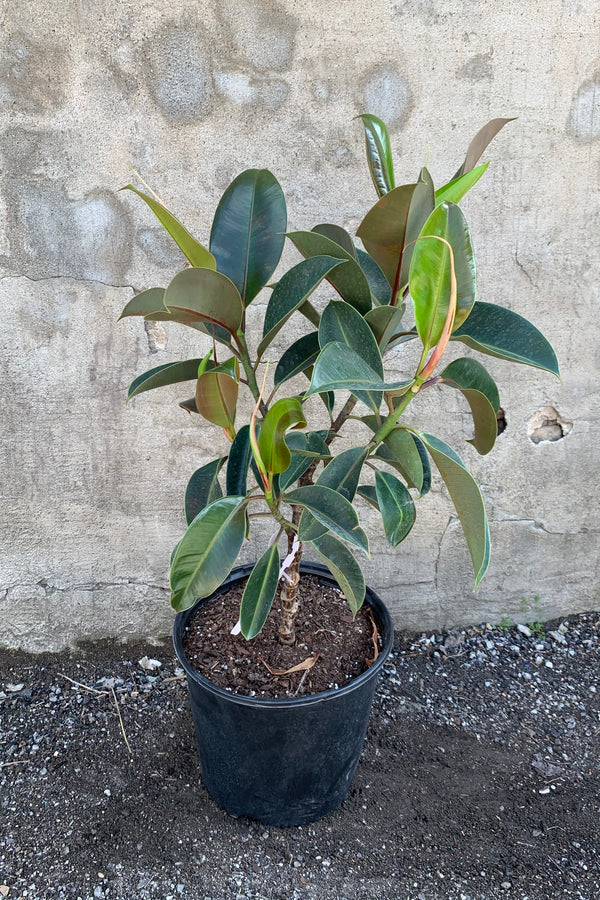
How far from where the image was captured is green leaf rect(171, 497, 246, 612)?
0.99m

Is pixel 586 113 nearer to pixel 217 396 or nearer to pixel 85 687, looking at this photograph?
pixel 217 396

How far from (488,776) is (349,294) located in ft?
3.88

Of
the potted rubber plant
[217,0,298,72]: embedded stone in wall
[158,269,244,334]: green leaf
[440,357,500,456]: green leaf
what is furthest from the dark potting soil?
[217,0,298,72]: embedded stone in wall

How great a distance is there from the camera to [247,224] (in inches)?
43.9

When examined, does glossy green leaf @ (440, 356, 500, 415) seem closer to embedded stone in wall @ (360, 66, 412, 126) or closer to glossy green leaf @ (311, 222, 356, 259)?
glossy green leaf @ (311, 222, 356, 259)

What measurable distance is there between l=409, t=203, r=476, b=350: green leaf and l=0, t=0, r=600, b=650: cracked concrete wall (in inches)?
31.4

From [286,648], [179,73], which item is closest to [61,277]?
[179,73]

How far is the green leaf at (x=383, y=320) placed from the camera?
3.34ft

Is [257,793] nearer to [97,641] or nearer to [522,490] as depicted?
[97,641]

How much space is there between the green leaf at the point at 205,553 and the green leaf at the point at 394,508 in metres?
0.24

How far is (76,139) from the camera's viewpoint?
152 centimetres

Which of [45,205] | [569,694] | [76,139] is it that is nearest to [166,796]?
[569,694]

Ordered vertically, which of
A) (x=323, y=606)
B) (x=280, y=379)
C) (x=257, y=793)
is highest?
(x=280, y=379)

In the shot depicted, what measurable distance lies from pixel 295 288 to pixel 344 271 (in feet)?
0.28
